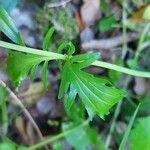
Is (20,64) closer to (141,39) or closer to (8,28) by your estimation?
(8,28)

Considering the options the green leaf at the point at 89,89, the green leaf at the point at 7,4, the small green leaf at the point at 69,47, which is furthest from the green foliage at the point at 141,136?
the green leaf at the point at 7,4

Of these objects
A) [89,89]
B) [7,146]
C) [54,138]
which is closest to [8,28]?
[89,89]

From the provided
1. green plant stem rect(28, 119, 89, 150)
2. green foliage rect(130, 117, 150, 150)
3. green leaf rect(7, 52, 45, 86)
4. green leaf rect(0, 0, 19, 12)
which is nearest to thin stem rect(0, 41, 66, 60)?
green leaf rect(7, 52, 45, 86)

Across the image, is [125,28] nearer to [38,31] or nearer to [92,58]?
[38,31]

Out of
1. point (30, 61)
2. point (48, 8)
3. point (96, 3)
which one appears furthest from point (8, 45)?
point (96, 3)

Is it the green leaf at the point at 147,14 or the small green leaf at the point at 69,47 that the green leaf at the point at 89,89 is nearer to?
the small green leaf at the point at 69,47
